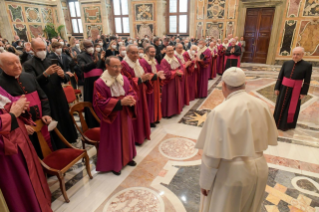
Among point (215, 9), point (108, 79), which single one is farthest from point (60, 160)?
point (215, 9)

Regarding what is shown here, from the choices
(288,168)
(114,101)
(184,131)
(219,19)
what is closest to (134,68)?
(114,101)

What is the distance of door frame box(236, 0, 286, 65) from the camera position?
11.3 m

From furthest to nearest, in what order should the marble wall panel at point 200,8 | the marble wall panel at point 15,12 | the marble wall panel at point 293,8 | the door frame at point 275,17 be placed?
the marble wall panel at point 15,12 → the marble wall panel at point 200,8 → the door frame at point 275,17 → the marble wall panel at point 293,8

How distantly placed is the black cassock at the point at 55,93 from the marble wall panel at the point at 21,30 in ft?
44.3

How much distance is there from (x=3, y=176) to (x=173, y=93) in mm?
3941

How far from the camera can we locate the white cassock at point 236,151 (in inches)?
56.2

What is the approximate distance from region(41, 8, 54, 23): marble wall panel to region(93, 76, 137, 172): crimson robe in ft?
53.5

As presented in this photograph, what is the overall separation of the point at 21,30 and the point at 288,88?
16.4m

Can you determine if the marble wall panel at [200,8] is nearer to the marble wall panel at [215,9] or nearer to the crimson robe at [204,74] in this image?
the marble wall panel at [215,9]

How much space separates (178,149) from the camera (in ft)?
12.7

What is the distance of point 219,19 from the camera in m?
12.7

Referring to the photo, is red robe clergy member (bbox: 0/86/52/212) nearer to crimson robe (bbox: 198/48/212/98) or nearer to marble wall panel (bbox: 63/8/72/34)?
crimson robe (bbox: 198/48/212/98)

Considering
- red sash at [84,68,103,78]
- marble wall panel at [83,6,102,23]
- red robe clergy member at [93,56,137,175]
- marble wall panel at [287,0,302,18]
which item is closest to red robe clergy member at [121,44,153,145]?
red robe clergy member at [93,56,137,175]

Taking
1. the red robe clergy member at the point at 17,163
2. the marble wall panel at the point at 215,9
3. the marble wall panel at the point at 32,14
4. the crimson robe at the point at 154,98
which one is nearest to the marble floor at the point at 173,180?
the crimson robe at the point at 154,98
